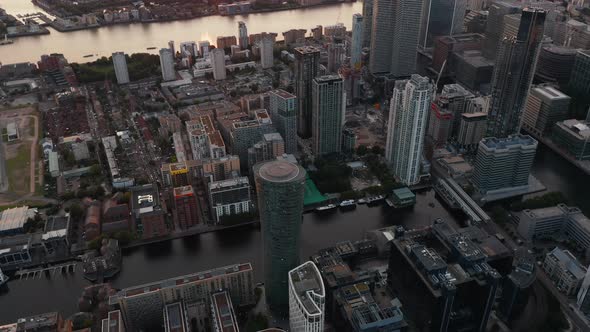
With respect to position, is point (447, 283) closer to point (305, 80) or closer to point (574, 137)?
point (305, 80)

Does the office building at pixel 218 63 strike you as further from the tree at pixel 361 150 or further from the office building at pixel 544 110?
the office building at pixel 544 110

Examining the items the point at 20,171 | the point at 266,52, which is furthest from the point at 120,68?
the point at 20,171

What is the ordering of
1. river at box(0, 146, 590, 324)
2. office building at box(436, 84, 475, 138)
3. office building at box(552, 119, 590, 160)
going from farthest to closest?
office building at box(436, 84, 475, 138), office building at box(552, 119, 590, 160), river at box(0, 146, 590, 324)

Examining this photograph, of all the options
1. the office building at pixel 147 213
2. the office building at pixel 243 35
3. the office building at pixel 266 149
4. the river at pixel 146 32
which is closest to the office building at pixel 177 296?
the office building at pixel 147 213

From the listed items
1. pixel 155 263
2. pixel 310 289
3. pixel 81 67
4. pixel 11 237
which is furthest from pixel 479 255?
pixel 81 67

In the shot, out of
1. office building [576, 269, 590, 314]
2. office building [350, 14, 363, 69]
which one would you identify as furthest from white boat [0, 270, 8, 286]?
office building [350, 14, 363, 69]

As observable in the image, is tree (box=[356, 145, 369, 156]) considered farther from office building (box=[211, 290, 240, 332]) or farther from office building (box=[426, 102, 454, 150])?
office building (box=[211, 290, 240, 332])
